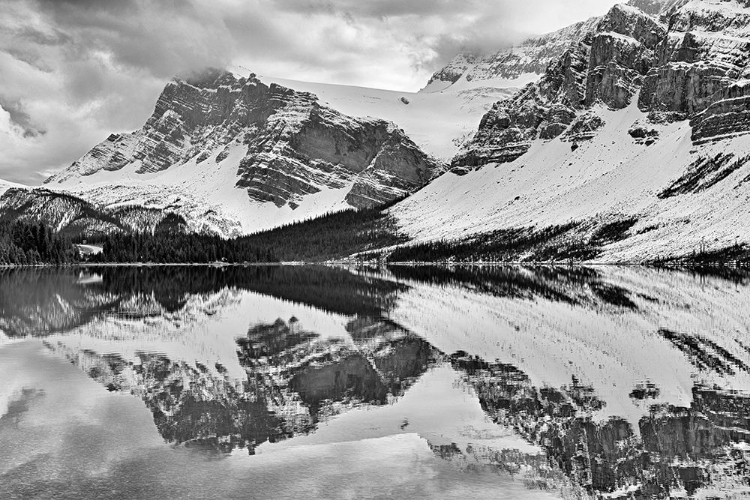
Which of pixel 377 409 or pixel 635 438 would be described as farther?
pixel 377 409

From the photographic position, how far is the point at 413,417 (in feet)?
76.3

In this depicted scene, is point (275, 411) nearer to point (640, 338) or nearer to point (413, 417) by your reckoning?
point (413, 417)

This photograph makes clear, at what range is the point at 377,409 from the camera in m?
24.5

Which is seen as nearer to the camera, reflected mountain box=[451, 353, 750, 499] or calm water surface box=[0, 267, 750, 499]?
reflected mountain box=[451, 353, 750, 499]

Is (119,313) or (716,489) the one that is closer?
(716,489)

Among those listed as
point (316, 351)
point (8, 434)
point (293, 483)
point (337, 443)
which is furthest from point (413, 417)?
point (316, 351)

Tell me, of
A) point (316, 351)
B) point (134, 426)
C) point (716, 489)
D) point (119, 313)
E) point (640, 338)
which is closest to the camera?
point (716, 489)

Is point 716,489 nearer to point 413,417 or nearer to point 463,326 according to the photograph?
point 413,417

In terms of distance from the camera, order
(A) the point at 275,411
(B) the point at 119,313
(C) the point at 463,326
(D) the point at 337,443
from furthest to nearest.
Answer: (B) the point at 119,313
(C) the point at 463,326
(A) the point at 275,411
(D) the point at 337,443

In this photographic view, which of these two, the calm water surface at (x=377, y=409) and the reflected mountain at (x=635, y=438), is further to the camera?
the calm water surface at (x=377, y=409)

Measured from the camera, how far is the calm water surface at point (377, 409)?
56.4ft

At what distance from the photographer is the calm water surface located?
17.2 metres

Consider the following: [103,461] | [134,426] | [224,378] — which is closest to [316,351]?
[224,378]

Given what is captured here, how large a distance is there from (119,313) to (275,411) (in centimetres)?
3715
